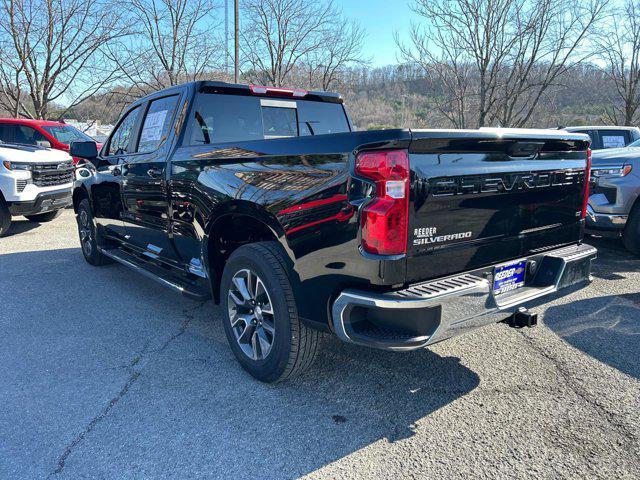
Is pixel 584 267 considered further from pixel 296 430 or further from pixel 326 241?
pixel 296 430

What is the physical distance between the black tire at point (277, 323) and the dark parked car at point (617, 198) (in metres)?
4.95

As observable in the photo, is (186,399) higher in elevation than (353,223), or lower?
lower

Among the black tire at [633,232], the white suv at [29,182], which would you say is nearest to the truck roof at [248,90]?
the black tire at [633,232]

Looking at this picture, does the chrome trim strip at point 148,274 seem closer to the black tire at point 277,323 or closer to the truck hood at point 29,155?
the black tire at point 277,323

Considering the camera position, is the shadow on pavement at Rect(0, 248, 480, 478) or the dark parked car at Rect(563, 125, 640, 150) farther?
the dark parked car at Rect(563, 125, 640, 150)

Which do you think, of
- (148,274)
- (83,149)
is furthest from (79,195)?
(148,274)

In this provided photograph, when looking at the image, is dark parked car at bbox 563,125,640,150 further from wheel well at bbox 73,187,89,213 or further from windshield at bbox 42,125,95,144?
windshield at bbox 42,125,95,144

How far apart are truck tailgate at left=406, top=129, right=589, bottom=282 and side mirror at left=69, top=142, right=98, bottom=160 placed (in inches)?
159

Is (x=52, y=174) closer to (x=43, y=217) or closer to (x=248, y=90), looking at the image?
(x=43, y=217)

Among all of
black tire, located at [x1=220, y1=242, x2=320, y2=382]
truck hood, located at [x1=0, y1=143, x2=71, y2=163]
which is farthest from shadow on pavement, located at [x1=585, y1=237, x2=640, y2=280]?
truck hood, located at [x1=0, y1=143, x2=71, y2=163]

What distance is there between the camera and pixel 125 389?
9.95 ft

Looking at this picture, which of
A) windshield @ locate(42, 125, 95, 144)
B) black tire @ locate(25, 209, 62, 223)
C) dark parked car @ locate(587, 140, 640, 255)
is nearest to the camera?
dark parked car @ locate(587, 140, 640, 255)

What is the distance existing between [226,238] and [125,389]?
1.22 m

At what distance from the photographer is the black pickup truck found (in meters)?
2.27
